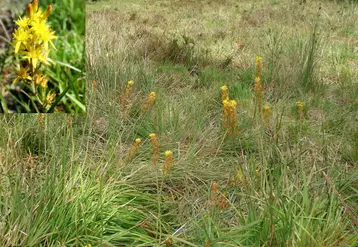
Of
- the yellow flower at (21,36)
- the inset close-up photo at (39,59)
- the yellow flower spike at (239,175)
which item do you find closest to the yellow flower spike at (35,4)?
the inset close-up photo at (39,59)

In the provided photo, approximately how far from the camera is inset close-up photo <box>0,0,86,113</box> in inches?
100.0

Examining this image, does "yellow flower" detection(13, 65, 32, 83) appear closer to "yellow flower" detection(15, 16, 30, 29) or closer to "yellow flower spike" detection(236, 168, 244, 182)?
"yellow flower" detection(15, 16, 30, 29)

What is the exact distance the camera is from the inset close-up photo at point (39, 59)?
2539 millimetres

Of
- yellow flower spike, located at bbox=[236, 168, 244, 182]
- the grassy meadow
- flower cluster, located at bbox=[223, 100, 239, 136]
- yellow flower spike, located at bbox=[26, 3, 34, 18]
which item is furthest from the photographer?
flower cluster, located at bbox=[223, 100, 239, 136]

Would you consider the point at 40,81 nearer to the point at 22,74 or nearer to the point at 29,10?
the point at 22,74

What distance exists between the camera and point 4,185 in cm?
236

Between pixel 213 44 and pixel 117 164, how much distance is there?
9.43 feet

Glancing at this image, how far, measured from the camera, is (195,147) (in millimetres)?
2861


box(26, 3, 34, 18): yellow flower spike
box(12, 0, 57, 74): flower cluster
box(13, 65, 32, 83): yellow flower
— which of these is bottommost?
box(13, 65, 32, 83): yellow flower

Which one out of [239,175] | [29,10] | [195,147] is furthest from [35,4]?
[239,175]

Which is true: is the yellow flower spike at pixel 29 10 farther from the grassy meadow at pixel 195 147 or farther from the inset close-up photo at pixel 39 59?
the grassy meadow at pixel 195 147

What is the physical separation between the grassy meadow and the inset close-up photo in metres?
0.11

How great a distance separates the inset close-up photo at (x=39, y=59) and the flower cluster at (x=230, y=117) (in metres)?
0.76

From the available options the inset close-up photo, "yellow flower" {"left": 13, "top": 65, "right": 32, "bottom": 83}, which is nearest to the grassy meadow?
the inset close-up photo
